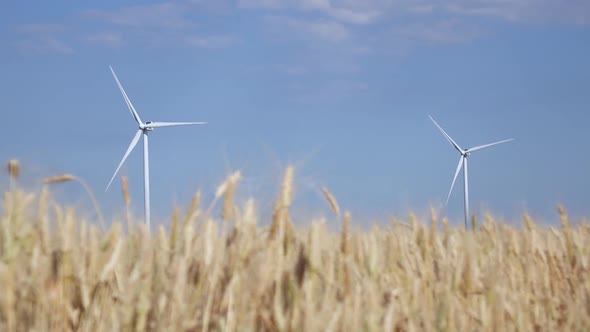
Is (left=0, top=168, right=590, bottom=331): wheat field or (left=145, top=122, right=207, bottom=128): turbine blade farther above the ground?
(left=145, top=122, right=207, bottom=128): turbine blade

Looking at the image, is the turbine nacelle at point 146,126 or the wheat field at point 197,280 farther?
the turbine nacelle at point 146,126

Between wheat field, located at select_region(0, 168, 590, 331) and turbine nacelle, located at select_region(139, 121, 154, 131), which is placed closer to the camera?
wheat field, located at select_region(0, 168, 590, 331)

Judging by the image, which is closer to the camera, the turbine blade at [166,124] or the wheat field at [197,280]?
A: the wheat field at [197,280]

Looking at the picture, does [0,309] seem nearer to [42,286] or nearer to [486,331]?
[42,286]

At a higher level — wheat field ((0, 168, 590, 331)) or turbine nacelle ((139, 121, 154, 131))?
turbine nacelle ((139, 121, 154, 131))

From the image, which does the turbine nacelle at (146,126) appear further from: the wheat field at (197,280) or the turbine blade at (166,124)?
the wheat field at (197,280)

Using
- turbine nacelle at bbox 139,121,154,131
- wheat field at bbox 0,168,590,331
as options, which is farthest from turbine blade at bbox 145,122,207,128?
wheat field at bbox 0,168,590,331

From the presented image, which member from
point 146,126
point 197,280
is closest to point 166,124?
point 146,126

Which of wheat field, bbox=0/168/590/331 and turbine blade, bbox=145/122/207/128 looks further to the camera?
turbine blade, bbox=145/122/207/128

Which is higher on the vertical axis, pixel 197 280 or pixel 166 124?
pixel 166 124

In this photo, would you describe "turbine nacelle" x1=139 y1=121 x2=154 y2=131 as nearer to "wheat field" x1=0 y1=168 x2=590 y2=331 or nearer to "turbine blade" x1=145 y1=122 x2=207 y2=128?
"turbine blade" x1=145 y1=122 x2=207 y2=128

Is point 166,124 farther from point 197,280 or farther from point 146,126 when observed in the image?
point 197,280

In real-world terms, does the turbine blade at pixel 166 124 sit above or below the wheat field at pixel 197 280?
above

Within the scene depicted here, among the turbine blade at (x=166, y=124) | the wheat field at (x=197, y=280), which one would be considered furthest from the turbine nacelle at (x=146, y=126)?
the wheat field at (x=197, y=280)
